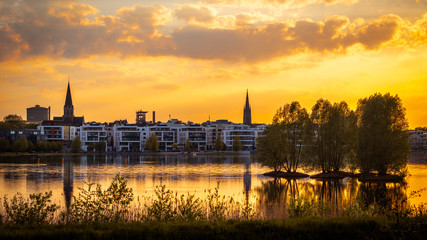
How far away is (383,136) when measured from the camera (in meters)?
66.4

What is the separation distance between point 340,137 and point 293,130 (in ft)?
29.6

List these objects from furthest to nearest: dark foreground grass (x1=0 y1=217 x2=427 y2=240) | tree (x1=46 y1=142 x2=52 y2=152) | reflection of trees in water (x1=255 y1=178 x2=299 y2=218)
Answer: tree (x1=46 y1=142 x2=52 y2=152), reflection of trees in water (x1=255 y1=178 x2=299 y2=218), dark foreground grass (x1=0 y1=217 x2=427 y2=240)

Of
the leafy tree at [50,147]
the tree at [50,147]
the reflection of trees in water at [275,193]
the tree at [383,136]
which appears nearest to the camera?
the reflection of trees in water at [275,193]

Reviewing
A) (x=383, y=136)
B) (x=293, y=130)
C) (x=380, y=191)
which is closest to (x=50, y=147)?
(x=293, y=130)

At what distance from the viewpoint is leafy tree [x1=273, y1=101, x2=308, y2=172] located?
7712cm

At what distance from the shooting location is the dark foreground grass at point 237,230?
1973 centimetres

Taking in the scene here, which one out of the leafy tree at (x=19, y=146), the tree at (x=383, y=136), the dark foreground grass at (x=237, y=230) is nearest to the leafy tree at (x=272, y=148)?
the tree at (x=383, y=136)

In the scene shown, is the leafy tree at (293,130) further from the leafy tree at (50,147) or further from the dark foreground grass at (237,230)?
the leafy tree at (50,147)

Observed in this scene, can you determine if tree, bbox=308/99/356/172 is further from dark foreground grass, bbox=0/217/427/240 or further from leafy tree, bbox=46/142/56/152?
leafy tree, bbox=46/142/56/152

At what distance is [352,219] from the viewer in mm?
22234

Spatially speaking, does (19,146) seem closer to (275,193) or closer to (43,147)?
(43,147)

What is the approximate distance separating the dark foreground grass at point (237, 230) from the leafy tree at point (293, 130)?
54636 mm

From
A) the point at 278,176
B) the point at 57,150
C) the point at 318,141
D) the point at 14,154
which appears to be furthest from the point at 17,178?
the point at 57,150

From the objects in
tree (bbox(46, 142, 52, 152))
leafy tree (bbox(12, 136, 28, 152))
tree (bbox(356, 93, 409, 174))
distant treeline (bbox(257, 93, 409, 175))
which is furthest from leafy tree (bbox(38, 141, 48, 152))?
tree (bbox(356, 93, 409, 174))
